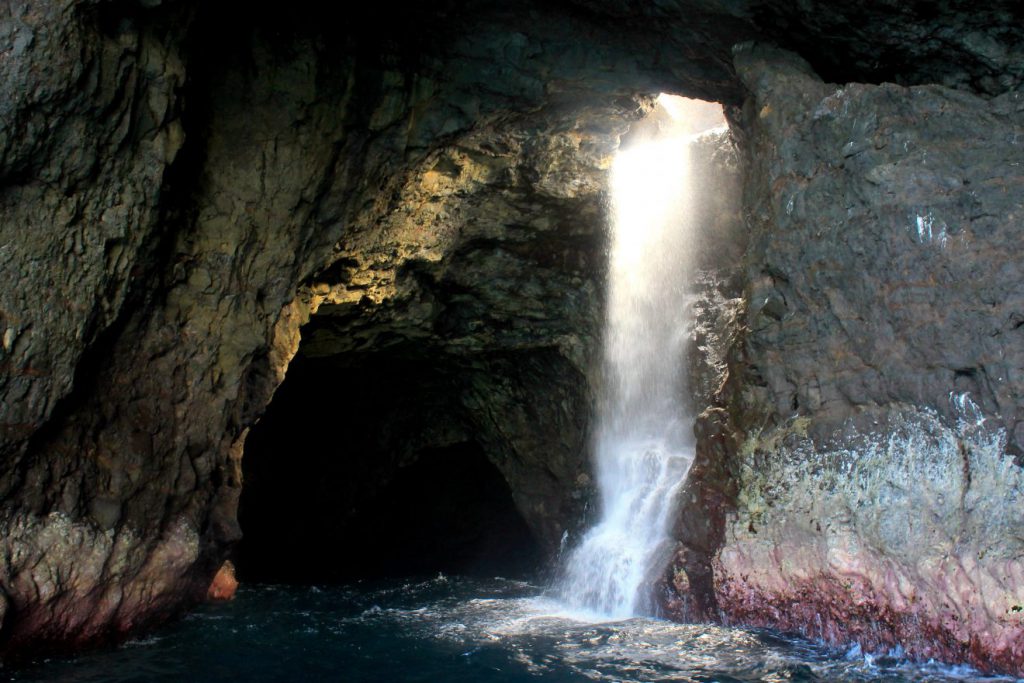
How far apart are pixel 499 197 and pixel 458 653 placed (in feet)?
19.1

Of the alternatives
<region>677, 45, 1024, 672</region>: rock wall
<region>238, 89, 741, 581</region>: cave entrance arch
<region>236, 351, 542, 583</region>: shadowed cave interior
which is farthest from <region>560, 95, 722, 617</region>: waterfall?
<region>236, 351, 542, 583</region>: shadowed cave interior

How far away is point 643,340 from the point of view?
471 inches

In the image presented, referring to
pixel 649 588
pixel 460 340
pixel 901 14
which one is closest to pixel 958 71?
pixel 901 14

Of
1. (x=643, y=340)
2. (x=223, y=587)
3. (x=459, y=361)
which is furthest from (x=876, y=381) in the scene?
(x=223, y=587)

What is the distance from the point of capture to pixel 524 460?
45.3 ft

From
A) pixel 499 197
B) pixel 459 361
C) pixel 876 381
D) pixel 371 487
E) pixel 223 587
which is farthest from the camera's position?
pixel 371 487

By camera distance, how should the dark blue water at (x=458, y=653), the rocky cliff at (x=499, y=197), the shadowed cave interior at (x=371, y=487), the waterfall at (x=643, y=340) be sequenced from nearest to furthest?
the dark blue water at (x=458, y=653), the rocky cliff at (x=499, y=197), the waterfall at (x=643, y=340), the shadowed cave interior at (x=371, y=487)

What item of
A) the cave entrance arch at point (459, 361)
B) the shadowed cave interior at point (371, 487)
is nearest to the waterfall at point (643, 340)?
the cave entrance arch at point (459, 361)

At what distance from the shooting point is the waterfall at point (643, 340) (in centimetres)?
1097

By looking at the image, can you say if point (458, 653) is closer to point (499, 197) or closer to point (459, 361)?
point (499, 197)

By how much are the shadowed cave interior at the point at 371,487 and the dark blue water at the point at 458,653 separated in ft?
12.7

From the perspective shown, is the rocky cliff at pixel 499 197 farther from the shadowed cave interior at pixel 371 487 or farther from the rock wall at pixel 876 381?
the shadowed cave interior at pixel 371 487

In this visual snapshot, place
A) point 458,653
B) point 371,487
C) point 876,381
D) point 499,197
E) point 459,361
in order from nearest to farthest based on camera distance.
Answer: point 876,381
point 458,653
point 499,197
point 459,361
point 371,487

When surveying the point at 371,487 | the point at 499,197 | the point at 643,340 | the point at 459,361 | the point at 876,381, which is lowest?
the point at 371,487
